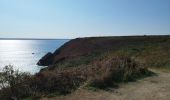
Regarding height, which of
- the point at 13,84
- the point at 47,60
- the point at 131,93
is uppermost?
the point at 13,84

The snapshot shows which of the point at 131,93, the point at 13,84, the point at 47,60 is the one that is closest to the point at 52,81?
the point at 13,84

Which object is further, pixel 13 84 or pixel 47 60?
pixel 47 60

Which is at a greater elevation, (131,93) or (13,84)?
(13,84)

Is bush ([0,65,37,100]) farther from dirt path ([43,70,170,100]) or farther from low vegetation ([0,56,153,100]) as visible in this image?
dirt path ([43,70,170,100])

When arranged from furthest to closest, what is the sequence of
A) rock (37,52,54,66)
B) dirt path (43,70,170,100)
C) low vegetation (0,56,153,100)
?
rock (37,52,54,66), low vegetation (0,56,153,100), dirt path (43,70,170,100)

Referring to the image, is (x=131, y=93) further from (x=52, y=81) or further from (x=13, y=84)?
(x=13, y=84)

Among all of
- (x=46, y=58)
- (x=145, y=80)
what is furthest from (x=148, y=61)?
(x=46, y=58)

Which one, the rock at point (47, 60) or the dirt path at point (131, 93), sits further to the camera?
the rock at point (47, 60)

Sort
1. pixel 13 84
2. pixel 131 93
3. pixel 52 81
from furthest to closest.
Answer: pixel 52 81 < pixel 131 93 < pixel 13 84

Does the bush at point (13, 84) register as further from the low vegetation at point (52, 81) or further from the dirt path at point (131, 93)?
the dirt path at point (131, 93)

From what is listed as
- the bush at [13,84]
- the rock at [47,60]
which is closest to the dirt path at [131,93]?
the bush at [13,84]

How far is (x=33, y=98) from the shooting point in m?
12.1

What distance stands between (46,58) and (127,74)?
6119 centimetres

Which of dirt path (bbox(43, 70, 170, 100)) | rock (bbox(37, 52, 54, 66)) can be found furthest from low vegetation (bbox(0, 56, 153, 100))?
rock (bbox(37, 52, 54, 66))
